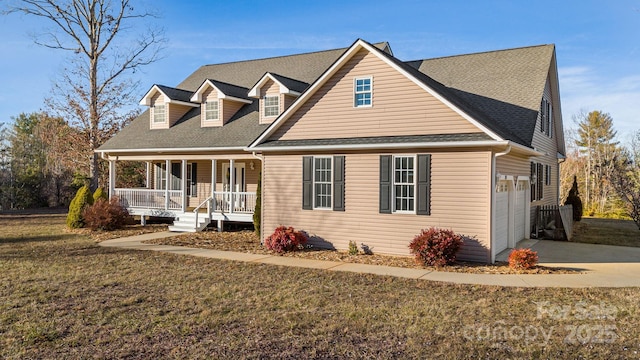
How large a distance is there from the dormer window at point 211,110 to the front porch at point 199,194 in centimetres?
200

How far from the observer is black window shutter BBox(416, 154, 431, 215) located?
1232 cm

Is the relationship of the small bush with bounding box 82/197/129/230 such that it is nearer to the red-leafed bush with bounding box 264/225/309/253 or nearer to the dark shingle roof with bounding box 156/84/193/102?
the dark shingle roof with bounding box 156/84/193/102

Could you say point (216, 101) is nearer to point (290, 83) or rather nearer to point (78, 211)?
point (290, 83)

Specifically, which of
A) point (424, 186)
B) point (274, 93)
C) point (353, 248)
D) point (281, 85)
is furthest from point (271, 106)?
point (424, 186)

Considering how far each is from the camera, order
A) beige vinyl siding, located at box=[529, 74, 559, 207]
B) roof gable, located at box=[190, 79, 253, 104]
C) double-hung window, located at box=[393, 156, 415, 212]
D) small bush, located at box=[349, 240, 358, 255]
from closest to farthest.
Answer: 1. double-hung window, located at box=[393, 156, 415, 212]
2. small bush, located at box=[349, 240, 358, 255]
3. beige vinyl siding, located at box=[529, 74, 559, 207]
4. roof gable, located at box=[190, 79, 253, 104]

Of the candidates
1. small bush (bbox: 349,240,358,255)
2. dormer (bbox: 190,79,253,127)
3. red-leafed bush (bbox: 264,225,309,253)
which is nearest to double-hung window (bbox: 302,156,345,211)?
red-leafed bush (bbox: 264,225,309,253)

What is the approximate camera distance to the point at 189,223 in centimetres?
1866

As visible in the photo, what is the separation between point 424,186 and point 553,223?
24.6 feet

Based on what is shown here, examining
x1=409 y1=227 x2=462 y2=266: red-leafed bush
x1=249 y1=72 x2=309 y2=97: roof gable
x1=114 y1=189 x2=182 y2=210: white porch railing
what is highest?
x1=249 y1=72 x2=309 y2=97: roof gable

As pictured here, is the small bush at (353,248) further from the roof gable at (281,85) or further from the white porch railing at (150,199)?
the white porch railing at (150,199)

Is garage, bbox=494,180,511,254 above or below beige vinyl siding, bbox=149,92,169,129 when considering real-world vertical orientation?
below

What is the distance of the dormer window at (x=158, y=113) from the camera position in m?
22.0

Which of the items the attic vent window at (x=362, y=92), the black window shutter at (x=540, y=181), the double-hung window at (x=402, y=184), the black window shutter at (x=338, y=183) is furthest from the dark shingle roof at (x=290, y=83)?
the black window shutter at (x=540, y=181)

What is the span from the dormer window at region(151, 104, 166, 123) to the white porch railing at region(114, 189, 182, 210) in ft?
11.5
